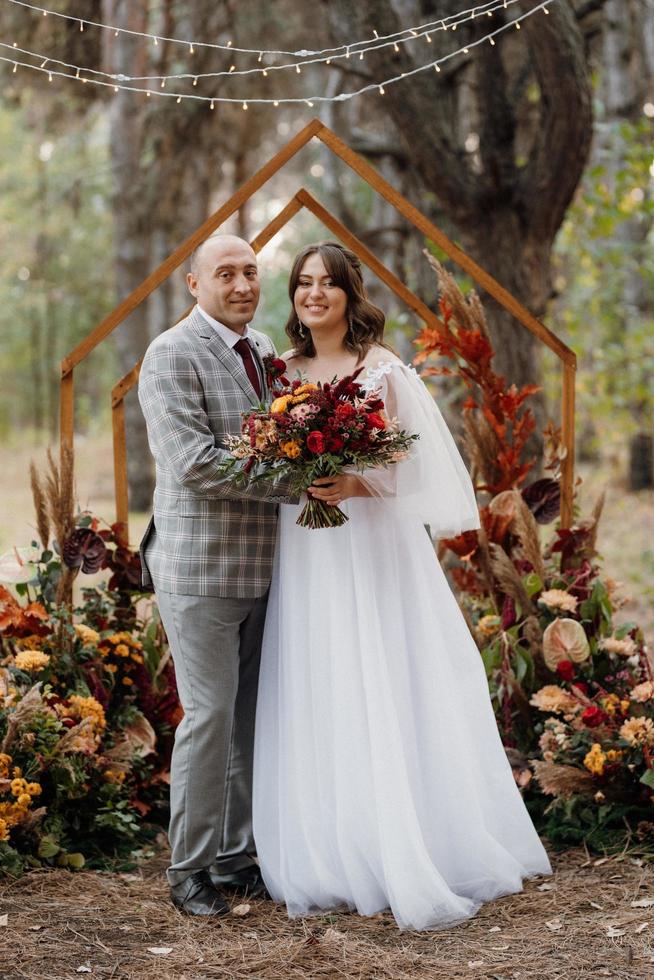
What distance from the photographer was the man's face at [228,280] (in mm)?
3350

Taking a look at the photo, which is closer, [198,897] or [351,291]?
[198,897]

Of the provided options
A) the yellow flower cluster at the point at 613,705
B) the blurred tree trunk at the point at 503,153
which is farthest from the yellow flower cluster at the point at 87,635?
the blurred tree trunk at the point at 503,153

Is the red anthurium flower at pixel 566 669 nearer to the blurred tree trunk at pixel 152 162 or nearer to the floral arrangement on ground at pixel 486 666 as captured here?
the floral arrangement on ground at pixel 486 666

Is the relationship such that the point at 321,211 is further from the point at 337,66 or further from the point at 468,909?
the point at 468,909

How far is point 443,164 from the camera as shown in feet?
19.7

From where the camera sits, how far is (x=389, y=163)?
8.23 m

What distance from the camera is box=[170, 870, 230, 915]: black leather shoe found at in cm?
336

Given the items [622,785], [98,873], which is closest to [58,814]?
[98,873]

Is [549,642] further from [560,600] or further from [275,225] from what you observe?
[275,225]

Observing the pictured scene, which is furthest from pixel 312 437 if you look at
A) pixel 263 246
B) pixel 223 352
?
pixel 263 246

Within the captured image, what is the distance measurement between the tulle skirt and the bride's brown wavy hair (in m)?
0.53

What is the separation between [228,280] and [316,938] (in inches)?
→ 78.2

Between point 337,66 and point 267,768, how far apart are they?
3970 mm

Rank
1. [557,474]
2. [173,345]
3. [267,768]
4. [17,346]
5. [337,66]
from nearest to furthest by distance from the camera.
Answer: [173,345] → [267,768] → [557,474] → [337,66] → [17,346]
